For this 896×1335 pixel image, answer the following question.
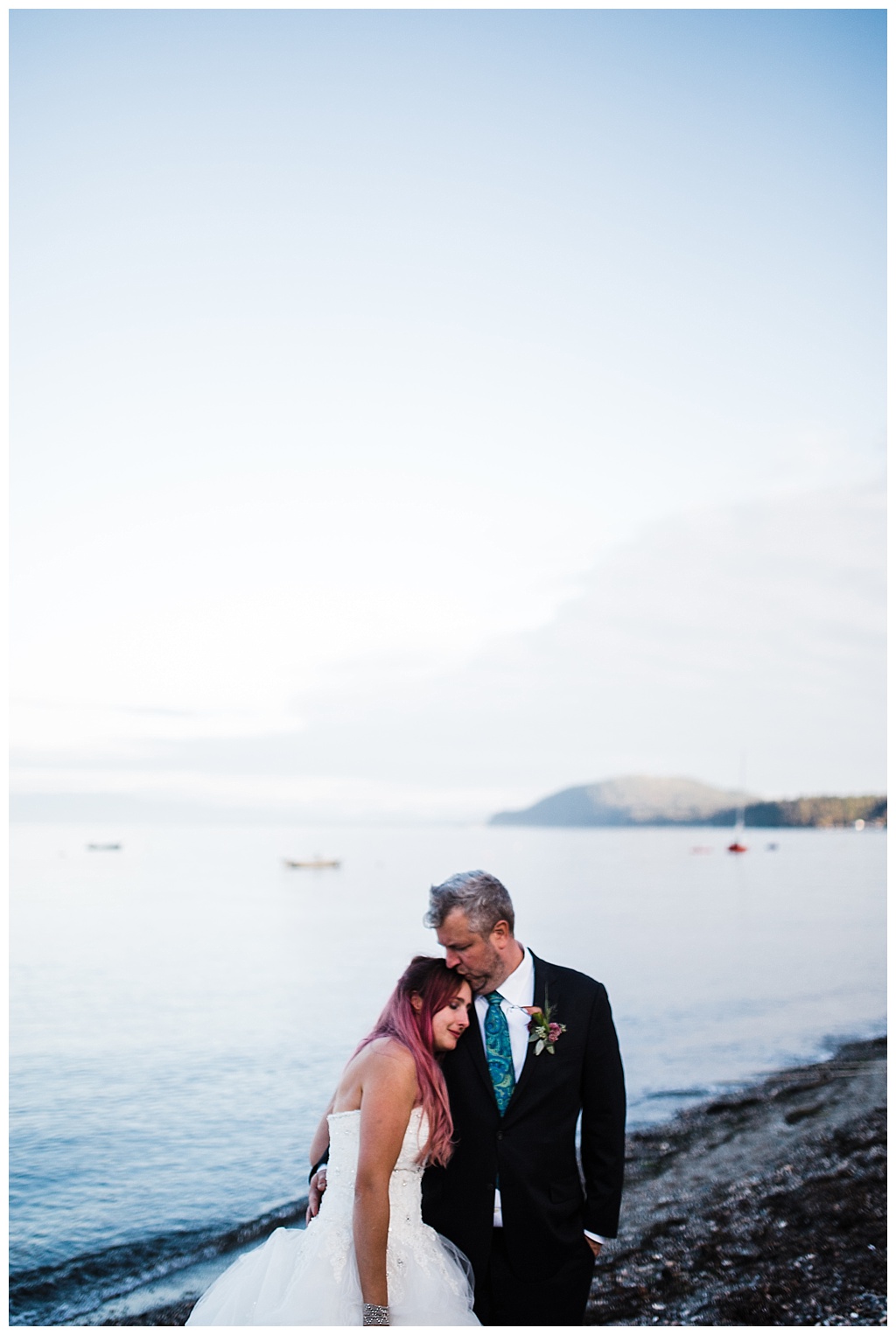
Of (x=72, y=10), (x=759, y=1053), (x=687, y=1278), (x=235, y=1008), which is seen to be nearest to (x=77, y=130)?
(x=72, y=10)

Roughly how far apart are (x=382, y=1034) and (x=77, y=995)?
21970 millimetres

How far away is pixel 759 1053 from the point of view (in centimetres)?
1423

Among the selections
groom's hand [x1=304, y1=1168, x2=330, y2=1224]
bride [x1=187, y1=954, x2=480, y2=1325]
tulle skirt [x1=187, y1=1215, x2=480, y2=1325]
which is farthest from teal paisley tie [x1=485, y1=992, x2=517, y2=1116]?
groom's hand [x1=304, y1=1168, x2=330, y2=1224]

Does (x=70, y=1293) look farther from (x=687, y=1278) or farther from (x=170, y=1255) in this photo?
(x=687, y=1278)

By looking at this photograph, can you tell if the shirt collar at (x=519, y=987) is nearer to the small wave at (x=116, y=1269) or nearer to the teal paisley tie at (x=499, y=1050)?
the teal paisley tie at (x=499, y=1050)

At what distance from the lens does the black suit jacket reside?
283cm

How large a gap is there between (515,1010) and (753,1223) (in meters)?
4.52

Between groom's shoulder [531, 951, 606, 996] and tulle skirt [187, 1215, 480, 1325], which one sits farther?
groom's shoulder [531, 951, 606, 996]

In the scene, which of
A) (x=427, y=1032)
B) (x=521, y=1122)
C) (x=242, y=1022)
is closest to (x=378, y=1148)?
(x=427, y=1032)

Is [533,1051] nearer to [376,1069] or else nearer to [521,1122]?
[521,1122]

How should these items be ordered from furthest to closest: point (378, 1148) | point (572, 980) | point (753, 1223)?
point (753, 1223), point (572, 980), point (378, 1148)

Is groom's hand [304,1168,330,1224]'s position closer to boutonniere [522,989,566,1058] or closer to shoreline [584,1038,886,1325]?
boutonniere [522,989,566,1058]

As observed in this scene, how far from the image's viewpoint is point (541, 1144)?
2.84 m

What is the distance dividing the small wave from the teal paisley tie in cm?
493
